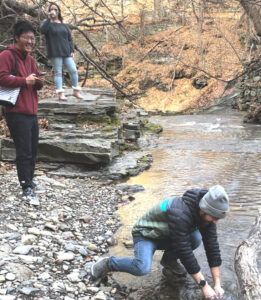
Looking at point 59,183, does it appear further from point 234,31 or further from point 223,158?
point 234,31

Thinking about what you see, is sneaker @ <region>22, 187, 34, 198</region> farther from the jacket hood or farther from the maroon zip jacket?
the jacket hood

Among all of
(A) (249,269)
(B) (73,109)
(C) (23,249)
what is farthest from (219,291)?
(B) (73,109)

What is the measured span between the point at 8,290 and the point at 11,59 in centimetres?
266

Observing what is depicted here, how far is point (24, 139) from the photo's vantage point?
5406mm

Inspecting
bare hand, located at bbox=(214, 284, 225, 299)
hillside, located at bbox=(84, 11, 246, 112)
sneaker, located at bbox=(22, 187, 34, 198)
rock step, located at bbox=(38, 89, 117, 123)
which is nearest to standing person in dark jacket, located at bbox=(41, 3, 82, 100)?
rock step, located at bbox=(38, 89, 117, 123)

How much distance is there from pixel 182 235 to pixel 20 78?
2.63 m

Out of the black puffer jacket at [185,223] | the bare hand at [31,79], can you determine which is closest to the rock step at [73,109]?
the bare hand at [31,79]

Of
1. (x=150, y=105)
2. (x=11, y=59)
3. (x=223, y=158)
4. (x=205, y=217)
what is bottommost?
(x=150, y=105)

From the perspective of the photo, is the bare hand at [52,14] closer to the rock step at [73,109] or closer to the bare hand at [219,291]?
the rock step at [73,109]

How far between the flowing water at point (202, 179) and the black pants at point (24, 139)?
134 centimetres

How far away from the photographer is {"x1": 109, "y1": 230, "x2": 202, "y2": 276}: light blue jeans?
13.3 feet

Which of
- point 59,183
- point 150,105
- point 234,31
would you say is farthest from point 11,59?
point 234,31

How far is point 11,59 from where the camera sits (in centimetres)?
529

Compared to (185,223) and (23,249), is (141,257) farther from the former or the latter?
(23,249)
